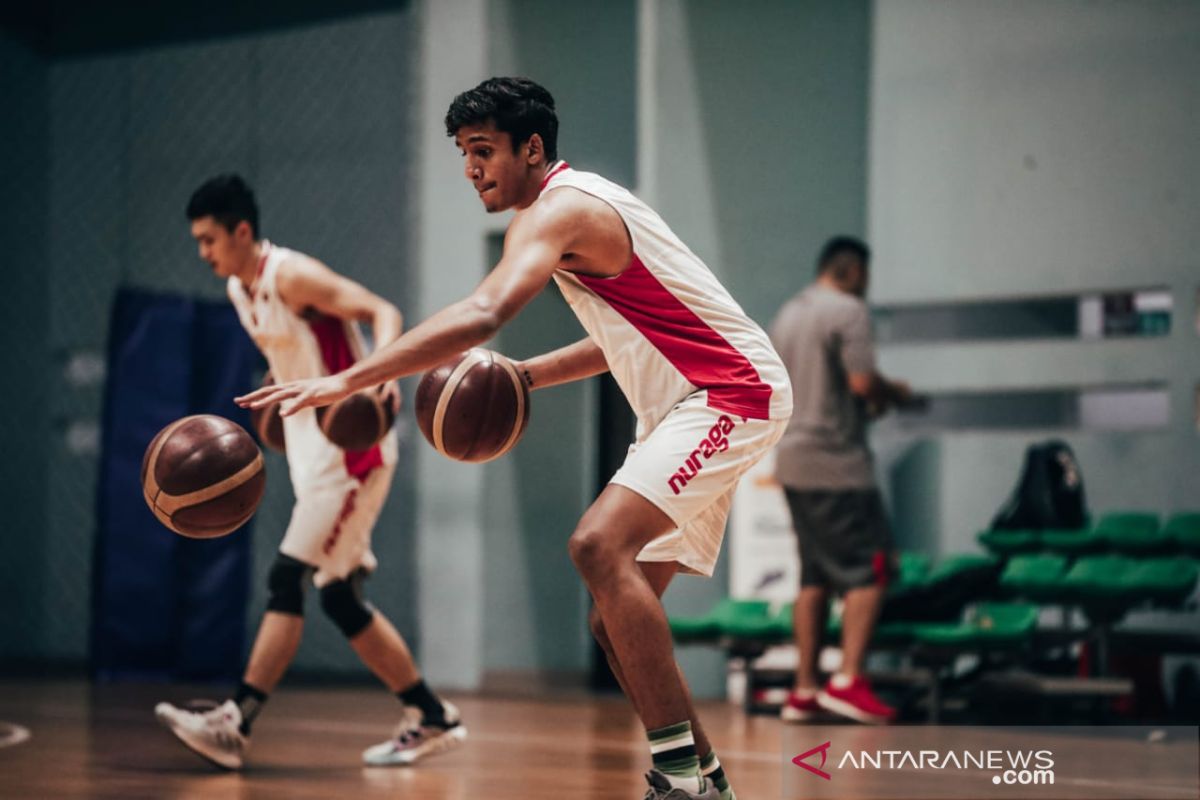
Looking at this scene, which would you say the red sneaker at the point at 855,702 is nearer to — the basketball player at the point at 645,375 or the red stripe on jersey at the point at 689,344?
the basketball player at the point at 645,375

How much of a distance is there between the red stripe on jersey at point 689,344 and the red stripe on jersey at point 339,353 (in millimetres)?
1913

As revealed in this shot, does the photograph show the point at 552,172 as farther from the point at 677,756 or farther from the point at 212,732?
the point at 212,732

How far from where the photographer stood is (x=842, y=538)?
6418mm

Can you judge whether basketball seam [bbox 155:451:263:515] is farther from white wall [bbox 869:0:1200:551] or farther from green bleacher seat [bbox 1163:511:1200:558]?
white wall [bbox 869:0:1200:551]

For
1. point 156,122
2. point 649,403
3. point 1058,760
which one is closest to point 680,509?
point 649,403

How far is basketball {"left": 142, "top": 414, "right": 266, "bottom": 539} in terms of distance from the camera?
11.7ft

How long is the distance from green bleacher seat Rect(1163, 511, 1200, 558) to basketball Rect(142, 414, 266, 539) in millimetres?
4496

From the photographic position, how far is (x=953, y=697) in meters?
6.87

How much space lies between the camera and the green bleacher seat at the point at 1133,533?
6.86m

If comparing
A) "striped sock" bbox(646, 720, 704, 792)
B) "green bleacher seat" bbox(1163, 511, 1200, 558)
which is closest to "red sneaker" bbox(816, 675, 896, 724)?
"green bleacher seat" bbox(1163, 511, 1200, 558)

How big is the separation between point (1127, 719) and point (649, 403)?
420 cm

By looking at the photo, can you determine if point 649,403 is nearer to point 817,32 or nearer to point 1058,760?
point 1058,760

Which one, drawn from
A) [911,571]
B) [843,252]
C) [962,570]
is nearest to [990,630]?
[962,570]

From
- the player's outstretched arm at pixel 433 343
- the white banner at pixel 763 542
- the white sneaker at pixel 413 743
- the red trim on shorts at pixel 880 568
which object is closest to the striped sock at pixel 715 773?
the player's outstretched arm at pixel 433 343
